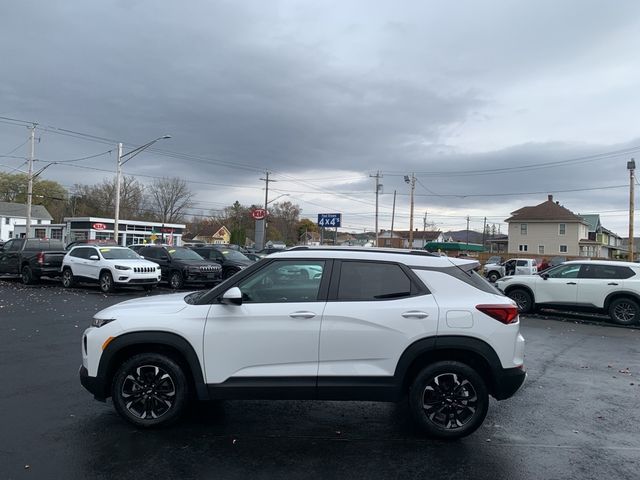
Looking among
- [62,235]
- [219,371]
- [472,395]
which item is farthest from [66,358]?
[62,235]

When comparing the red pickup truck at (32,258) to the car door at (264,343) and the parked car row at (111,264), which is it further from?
the car door at (264,343)

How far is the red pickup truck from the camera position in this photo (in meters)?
19.9

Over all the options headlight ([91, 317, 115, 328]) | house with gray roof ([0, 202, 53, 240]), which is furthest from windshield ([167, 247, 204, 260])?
house with gray roof ([0, 202, 53, 240])

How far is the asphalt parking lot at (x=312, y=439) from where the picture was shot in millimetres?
4051

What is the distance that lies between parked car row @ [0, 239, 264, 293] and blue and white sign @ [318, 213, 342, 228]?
7.87 m

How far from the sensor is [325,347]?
461 centimetres

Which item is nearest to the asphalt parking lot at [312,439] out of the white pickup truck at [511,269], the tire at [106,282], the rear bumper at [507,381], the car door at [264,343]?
the rear bumper at [507,381]

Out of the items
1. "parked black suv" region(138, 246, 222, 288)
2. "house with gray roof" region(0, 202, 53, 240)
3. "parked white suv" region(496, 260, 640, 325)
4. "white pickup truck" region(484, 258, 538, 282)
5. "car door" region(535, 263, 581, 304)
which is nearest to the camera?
"parked white suv" region(496, 260, 640, 325)

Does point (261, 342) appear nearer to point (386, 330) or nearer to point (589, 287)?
point (386, 330)

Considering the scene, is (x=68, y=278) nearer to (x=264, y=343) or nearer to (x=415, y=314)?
(x=264, y=343)

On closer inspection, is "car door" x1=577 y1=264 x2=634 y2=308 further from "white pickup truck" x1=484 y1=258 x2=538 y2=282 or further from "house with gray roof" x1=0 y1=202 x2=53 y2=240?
"house with gray roof" x1=0 y1=202 x2=53 y2=240

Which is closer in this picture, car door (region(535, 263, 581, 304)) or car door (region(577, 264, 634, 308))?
car door (region(577, 264, 634, 308))

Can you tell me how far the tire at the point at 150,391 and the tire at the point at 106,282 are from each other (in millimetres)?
13719

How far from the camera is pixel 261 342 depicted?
4.61 metres
